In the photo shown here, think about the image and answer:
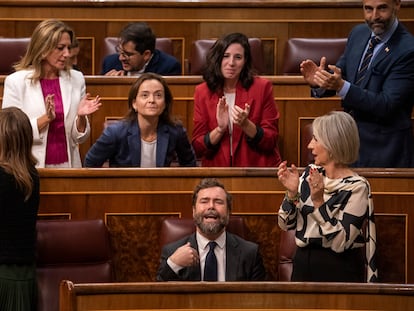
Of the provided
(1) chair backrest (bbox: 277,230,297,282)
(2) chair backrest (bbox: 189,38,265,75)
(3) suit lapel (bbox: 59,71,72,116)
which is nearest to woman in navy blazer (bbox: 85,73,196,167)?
(3) suit lapel (bbox: 59,71,72,116)

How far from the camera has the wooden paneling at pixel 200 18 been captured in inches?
Answer: 134

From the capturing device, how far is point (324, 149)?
211 cm

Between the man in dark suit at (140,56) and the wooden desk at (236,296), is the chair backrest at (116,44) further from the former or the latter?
the wooden desk at (236,296)

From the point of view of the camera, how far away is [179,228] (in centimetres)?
229

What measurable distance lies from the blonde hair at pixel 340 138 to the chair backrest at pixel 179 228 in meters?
0.30

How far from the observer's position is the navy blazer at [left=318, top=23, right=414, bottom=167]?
2.49 m

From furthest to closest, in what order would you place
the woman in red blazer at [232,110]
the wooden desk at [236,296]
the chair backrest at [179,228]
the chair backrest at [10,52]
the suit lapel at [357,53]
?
the chair backrest at [10,52] < the woman in red blazer at [232,110] < the suit lapel at [357,53] < the chair backrest at [179,228] < the wooden desk at [236,296]

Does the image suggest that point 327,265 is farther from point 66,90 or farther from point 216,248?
point 66,90

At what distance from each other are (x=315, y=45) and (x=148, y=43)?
53 cm

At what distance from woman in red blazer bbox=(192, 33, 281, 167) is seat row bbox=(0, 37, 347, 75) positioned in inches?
19.3

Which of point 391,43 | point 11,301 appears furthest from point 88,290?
point 391,43

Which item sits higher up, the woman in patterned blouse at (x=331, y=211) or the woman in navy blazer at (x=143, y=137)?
the woman in navy blazer at (x=143, y=137)

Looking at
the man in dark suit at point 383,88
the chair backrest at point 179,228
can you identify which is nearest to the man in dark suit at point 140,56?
the man in dark suit at point 383,88

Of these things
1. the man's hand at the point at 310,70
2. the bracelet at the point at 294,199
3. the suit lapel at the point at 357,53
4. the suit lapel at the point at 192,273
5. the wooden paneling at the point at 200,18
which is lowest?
the suit lapel at the point at 192,273
